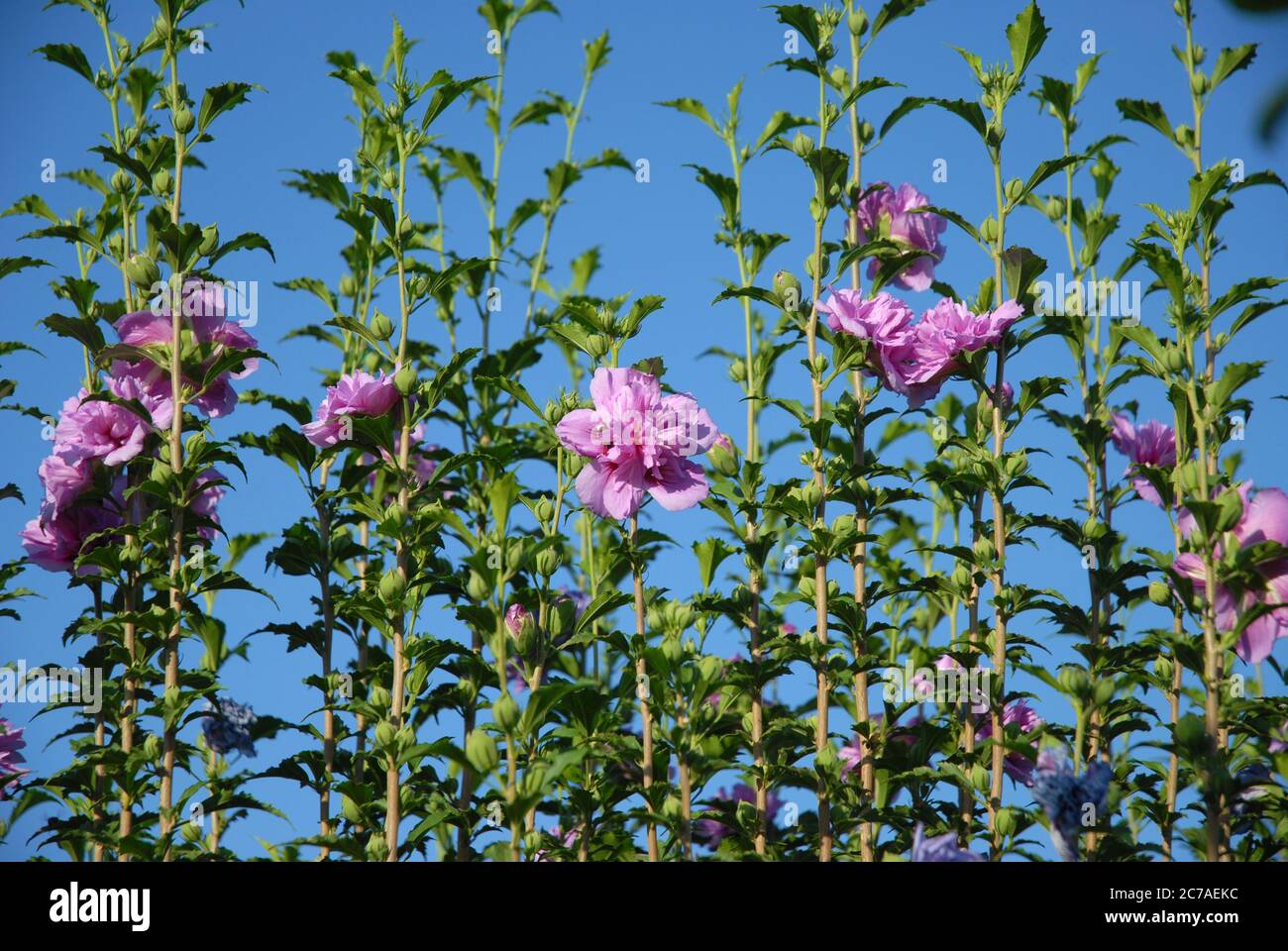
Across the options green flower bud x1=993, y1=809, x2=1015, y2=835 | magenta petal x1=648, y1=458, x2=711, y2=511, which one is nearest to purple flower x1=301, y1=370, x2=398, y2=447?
magenta petal x1=648, y1=458, x2=711, y2=511

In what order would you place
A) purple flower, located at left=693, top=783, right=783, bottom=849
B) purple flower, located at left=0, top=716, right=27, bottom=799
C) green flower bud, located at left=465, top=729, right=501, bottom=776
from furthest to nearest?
1. purple flower, located at left=0, top=716, right=27, bottom=799
2. purple flower, located at left=693, top=783, right=783, bottom=849
3. green flower bud, located at left=465, top=729, right=501, bottom=776

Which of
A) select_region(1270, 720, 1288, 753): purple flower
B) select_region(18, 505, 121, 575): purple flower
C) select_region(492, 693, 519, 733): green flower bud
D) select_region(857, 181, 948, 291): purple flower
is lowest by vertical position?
select_region(1270, 720, 1288, 753): purple flower

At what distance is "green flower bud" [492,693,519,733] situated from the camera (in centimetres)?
257

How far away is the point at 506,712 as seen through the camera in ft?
8.46

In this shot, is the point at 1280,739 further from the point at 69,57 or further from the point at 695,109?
the point at 69,57

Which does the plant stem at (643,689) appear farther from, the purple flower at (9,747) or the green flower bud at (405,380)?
the purple flower at (9,747)

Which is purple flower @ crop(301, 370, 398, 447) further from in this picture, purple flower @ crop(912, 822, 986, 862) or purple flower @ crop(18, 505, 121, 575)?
purple flower @ crop(912, 822, 986, 862)

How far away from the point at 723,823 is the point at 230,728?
139 centimetres

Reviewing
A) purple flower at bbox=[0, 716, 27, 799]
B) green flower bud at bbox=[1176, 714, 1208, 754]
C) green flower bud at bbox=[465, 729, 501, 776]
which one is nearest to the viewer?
green flower bud at bbox=[465, 729, 501, 776]

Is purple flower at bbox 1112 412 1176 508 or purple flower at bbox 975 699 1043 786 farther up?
purple flower at bbox 1112 412 1176 508

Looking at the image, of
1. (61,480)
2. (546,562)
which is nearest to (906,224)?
(546,562)

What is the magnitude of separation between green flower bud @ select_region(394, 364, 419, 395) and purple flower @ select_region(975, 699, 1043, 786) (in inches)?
67.0

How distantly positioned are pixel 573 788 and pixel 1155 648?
1485 millimetres

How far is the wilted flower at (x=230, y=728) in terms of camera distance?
11.7ft
